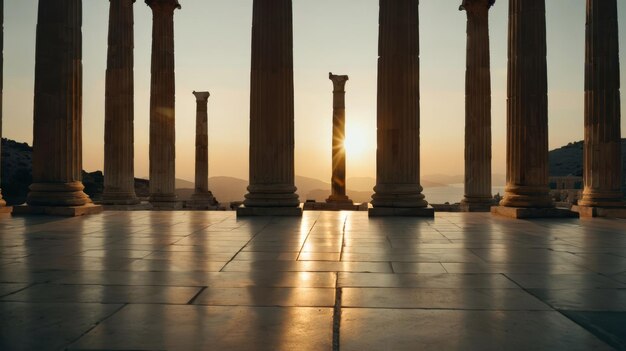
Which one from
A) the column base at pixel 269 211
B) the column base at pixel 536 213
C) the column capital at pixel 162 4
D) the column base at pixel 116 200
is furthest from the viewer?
the column capital at pixel 162 4

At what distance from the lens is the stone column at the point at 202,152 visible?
12064 centimetres

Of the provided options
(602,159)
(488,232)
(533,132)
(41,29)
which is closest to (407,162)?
(533,132)

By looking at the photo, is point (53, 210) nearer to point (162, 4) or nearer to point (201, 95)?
point (162, 4)

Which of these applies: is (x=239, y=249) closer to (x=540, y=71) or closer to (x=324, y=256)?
(x=324, y=256)

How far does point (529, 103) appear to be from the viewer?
5794 centimetres

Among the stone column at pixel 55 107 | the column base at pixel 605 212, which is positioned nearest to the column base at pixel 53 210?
the stone column at pixel 55 107

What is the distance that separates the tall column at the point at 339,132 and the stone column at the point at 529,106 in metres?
55.4

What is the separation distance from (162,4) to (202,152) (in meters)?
43.6

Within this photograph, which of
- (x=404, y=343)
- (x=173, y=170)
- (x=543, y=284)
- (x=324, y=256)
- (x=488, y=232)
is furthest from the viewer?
(x=173, y=170)

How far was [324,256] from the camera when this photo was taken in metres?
28.4

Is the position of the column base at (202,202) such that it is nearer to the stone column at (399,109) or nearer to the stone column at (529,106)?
the stone column at (399,109)

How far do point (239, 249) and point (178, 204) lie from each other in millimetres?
63320

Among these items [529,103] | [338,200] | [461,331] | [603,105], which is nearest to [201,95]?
[338,200]

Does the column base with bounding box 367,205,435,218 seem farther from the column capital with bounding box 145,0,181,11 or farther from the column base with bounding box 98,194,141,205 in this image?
the column capital with bounding box 145,0,181,11
